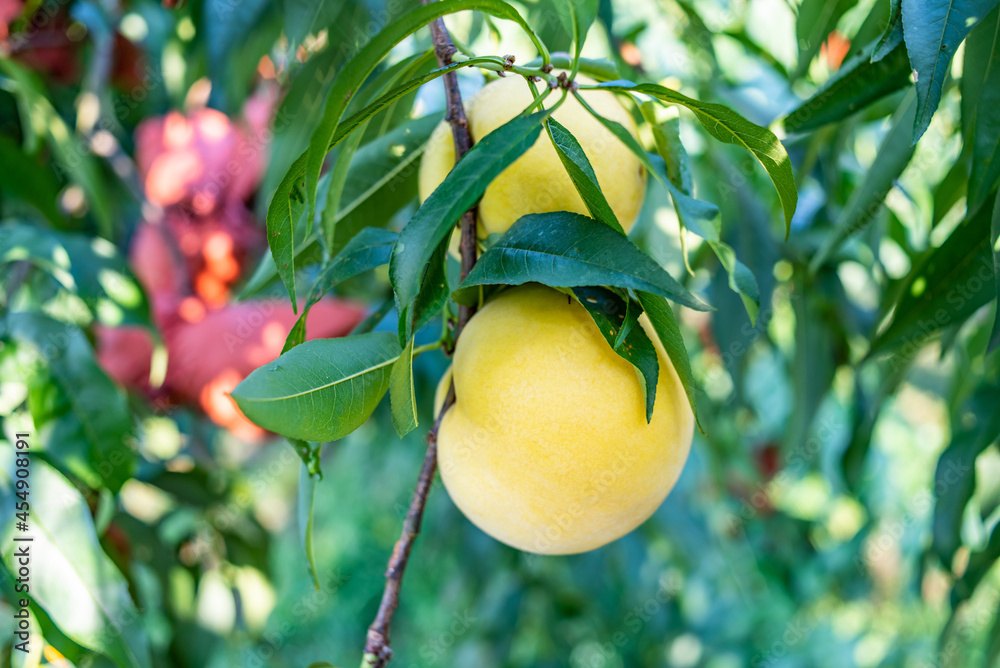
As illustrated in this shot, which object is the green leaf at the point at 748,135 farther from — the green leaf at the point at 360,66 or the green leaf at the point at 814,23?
the green leaf at the point at 814,23

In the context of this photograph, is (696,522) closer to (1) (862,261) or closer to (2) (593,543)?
(1) (862,261)

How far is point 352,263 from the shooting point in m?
A: 0.46

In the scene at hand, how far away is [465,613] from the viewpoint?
183 cm

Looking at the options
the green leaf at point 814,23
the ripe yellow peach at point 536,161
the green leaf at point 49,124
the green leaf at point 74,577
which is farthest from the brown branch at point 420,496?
the green leaf at point 49,124

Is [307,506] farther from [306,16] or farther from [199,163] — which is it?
[199,163]

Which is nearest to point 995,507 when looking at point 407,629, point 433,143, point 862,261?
point 862,261

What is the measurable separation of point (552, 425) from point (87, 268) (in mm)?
612

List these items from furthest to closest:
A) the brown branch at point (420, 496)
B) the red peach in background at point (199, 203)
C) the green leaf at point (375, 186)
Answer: the red peach in background at point (199, 203) < the green leaf at point (375, 186) < the brown branch at point (420, 496)

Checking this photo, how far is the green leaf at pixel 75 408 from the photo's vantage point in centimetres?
64

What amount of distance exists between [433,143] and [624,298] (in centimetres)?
18


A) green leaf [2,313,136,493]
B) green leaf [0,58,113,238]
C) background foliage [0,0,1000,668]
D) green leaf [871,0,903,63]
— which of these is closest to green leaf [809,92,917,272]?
background foliage [0,0,1000,668]

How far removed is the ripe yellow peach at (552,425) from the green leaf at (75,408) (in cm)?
37

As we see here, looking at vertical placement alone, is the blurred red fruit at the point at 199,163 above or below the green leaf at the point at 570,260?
above

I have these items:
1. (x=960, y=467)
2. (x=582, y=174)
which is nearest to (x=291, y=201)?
(x=582, y=174)
